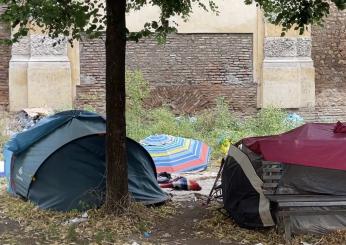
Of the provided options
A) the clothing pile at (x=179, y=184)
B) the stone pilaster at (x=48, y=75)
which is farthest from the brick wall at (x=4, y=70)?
the clothing pile at (x=179, y=184)

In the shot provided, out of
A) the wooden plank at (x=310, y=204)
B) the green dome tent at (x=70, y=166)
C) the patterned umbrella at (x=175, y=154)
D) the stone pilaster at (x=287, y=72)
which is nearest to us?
the wooden plank at (x=310, y=204)

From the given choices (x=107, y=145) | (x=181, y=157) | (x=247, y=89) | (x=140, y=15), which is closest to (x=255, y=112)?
(x=247, y=89)

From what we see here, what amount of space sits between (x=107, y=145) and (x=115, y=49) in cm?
116

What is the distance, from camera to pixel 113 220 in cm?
728

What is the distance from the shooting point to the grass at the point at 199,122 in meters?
14.3

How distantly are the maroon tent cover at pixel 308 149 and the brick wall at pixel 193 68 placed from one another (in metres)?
10.3

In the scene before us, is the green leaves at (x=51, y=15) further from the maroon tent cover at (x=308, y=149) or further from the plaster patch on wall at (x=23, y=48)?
the plaster patch on wall at (x=23, y=48)

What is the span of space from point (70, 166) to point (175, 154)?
13.5 ft

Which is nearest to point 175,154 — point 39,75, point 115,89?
point 115,89

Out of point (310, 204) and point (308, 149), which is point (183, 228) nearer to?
point (310, 204)

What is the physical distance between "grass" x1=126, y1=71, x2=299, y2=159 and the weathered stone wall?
5.64 ft

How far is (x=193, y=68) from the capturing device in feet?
57.0

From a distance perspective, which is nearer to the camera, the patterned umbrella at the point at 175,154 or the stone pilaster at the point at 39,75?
the patterned umbrella at the point at 175,154

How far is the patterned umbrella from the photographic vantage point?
1156cm
